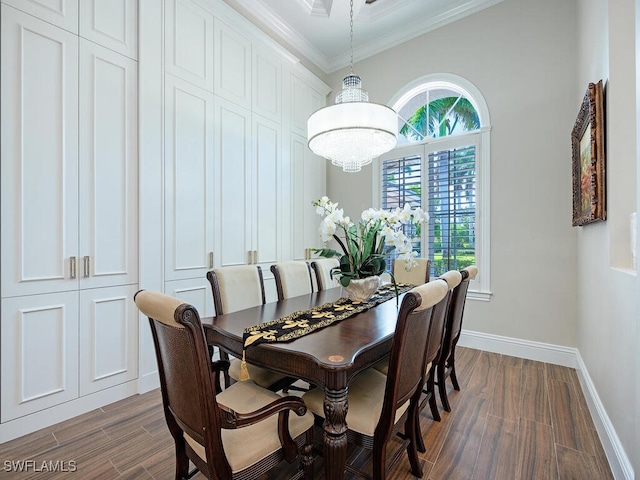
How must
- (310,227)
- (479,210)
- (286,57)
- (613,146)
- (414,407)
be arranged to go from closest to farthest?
(414,407) < (613,146) < (479,210) < (286,57) < (310,227)

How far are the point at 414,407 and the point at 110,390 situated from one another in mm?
2246

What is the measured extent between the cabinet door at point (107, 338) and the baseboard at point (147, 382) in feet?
0.22

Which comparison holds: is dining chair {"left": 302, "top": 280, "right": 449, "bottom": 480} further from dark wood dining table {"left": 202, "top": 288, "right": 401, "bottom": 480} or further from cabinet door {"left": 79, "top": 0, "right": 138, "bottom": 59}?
cabinet door {"left": 79, "top": 0, "right": 138, "bottom": 59}

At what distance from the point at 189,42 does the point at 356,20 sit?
2119 mm

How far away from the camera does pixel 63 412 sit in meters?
2.11

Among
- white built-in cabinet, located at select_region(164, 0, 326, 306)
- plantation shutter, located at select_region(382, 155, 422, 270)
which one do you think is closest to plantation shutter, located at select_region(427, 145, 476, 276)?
plantation shutter, located at select_region(382, 155, 422, 270)

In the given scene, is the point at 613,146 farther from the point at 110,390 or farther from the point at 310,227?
the point at 110,390

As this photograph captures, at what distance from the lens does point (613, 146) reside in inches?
73.7

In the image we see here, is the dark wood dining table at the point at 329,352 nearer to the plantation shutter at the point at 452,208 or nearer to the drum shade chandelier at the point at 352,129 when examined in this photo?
the drum shade chandelier at the point at 352,129

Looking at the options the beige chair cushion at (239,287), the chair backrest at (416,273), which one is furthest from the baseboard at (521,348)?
the beige chair cushion at (239,287)

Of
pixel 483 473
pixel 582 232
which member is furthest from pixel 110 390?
pixel 582 232

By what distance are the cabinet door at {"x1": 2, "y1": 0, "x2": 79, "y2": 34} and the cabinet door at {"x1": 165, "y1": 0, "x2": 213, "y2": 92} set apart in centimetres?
66

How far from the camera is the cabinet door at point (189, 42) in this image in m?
2.72

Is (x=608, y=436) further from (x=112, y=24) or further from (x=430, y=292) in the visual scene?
(x=112, y=24)
